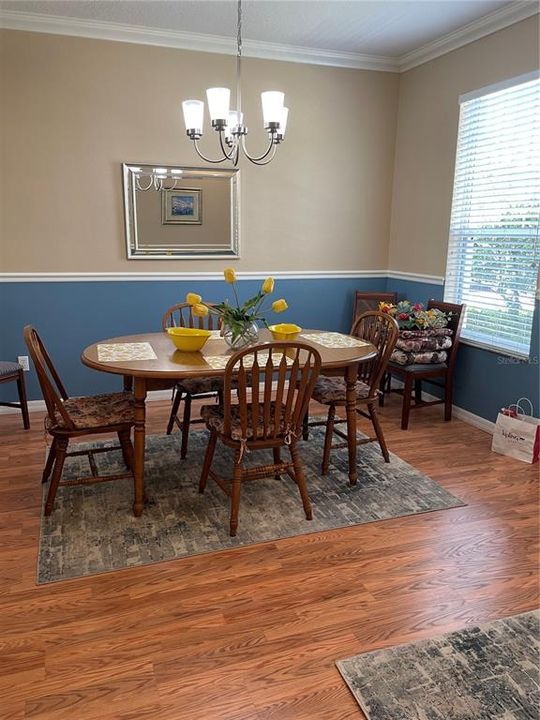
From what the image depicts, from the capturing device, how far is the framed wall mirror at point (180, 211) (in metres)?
3.91

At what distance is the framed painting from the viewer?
3984 millimetres

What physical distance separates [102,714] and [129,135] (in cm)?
351

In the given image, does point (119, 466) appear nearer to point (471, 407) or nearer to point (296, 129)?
point (471, 407)

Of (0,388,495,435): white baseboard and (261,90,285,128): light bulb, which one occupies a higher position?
(261,90,285,128): light bulb

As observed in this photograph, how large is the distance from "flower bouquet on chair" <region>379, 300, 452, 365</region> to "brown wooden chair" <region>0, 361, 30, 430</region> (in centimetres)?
246

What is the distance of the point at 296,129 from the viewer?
166 inches

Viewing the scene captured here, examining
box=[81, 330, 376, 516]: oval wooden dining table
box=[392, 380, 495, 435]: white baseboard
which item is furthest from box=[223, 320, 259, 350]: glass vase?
box=[392, 380, 495, 435]: white baseboard

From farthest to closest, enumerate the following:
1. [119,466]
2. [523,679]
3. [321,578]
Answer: [119,466] < [321,578] < [523,679]

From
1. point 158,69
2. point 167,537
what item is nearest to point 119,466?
point 167,537

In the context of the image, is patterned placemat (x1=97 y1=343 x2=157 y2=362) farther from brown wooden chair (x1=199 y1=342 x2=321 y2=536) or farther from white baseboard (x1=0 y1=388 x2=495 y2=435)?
white baseboard (x1=0 y1=388 x2=495 y2=435)

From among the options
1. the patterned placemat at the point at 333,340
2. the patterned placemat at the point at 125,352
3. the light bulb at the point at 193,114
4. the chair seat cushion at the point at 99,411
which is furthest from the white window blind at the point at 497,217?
the chair seat cushion at the point at 99,411

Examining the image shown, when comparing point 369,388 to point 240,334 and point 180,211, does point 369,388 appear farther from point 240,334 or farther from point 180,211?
point 180,211

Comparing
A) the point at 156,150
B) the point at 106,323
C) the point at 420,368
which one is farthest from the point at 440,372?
the point at 156,150

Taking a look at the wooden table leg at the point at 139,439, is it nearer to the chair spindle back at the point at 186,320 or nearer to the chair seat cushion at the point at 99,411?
the chair seat cushion at the point at 99,411
